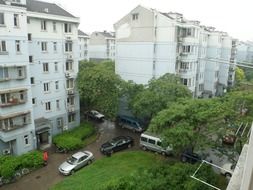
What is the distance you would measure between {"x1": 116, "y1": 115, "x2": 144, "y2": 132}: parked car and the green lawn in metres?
5.73

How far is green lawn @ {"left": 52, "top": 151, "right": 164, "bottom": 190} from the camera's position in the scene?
57.5ft

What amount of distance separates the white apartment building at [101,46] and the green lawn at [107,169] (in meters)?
42.0

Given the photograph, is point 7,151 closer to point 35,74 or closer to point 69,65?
point 35,74

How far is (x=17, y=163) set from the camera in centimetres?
1884

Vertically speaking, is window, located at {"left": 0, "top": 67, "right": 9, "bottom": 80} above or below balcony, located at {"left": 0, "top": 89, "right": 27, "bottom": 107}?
above

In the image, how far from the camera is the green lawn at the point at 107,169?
1753cm

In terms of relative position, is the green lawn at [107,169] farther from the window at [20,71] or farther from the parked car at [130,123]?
the window at [20,71]

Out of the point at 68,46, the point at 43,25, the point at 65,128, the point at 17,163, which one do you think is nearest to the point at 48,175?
the point at 17,163

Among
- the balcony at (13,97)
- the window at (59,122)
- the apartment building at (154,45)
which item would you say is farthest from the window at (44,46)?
the apartment building at (154,45)

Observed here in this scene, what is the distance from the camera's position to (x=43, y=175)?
63.0 ft

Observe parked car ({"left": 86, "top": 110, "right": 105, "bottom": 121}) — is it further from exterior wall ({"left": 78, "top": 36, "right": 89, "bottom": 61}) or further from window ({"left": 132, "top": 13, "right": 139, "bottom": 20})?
exterior wall ({"left": 78, "top": 36, "right": 89, "bottom": 61})

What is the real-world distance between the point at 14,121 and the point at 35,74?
5.19m

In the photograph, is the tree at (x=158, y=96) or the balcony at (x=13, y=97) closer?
the balcony at (x=13, y=97)

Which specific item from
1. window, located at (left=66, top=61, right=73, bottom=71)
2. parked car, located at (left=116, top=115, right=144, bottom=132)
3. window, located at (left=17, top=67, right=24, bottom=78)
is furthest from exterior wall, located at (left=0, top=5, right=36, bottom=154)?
parked car, located at (left=116, top=115, right=144, bottom=132)
